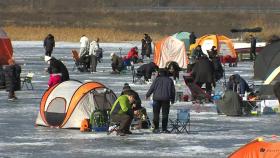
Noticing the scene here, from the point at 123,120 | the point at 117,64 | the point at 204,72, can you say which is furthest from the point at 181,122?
the point at 117,64

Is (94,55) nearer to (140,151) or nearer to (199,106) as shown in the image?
(199,106)

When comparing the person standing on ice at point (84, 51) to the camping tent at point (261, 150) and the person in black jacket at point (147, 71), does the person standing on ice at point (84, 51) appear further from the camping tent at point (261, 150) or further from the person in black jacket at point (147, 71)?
the camping tent at point (261, 150)

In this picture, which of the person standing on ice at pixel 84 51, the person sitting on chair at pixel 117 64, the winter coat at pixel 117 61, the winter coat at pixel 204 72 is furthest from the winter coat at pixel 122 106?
the person standing on ice at pixel 84 51

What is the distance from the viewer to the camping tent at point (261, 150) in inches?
564

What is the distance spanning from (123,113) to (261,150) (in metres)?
7.35

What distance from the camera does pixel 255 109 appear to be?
26578 millimetres

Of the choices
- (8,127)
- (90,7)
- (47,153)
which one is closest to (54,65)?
(8,127)

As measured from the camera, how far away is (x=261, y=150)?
47.5 ft

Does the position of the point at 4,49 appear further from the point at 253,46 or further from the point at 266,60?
the point at 253,46

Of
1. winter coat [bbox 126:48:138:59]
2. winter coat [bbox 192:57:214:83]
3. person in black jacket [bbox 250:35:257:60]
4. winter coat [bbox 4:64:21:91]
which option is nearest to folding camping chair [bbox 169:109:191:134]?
winter coat [bbox 192:57:214:83]

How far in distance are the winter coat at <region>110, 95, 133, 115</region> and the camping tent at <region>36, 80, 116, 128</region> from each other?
1.34 metres

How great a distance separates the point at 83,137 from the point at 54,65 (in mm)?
8882

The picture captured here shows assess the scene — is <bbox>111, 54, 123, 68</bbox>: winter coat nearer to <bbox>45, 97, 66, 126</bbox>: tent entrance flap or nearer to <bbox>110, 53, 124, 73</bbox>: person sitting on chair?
<bbox>110, 53, 124, 73</bbox>: person sitting on chair

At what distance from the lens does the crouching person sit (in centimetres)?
2144
